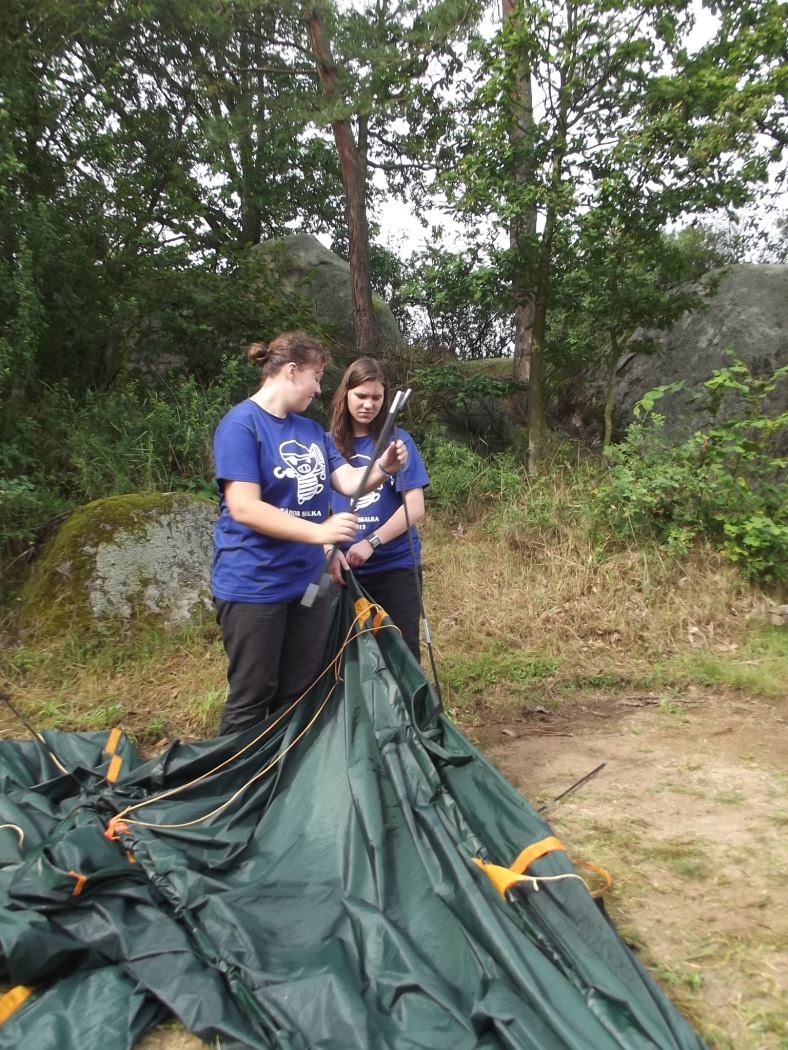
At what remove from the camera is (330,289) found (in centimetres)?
905

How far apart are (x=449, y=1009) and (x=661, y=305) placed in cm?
524

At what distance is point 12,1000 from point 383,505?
1785 millimetres

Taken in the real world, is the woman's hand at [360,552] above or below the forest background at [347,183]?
below

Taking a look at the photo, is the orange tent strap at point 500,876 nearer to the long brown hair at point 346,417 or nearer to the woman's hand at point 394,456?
the woman's hand at point 394,456

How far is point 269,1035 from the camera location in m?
1.64

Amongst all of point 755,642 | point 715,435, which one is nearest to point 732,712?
point 755,642

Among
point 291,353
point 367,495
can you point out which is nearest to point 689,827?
point 367,495

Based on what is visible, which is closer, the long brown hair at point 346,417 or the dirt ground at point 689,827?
the dirt ground at point 689,827

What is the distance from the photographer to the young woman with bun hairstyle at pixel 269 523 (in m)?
2.30

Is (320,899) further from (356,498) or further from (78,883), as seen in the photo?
(356,498)

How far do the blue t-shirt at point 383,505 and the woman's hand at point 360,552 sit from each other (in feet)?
0.24

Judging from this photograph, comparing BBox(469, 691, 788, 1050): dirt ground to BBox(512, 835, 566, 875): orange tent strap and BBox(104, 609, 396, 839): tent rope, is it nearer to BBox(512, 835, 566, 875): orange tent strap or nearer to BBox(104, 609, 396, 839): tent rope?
BBox(512, 835, 566, 875): orange tent strap

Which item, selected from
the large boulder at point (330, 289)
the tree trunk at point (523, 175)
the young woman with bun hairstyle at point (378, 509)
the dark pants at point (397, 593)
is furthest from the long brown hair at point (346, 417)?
the large boulder at point (330, 289)

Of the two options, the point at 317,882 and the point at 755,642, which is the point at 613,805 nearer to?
the point at 317,882
